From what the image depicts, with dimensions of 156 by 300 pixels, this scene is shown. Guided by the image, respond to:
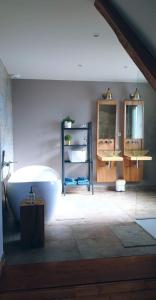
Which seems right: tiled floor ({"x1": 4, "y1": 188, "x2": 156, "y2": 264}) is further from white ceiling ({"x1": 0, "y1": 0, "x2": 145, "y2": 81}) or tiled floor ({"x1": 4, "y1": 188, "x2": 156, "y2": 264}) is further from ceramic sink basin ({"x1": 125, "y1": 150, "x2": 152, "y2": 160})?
white ceiling ({"x1": 0, "y1": 0, "x2": 145, "y2": 81})

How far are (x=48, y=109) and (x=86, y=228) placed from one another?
2.95m

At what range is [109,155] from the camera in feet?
19.1

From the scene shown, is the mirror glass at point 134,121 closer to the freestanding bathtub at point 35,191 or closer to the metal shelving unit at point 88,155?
the metal shelving unit at point 88,155

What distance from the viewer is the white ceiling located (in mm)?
2654

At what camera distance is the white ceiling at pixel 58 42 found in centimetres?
265

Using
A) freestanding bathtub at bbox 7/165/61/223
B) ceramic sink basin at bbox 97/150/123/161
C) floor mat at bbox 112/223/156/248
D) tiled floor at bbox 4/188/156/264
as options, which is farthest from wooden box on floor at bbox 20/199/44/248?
ceramic sink basin at bbox 97/150/123/161

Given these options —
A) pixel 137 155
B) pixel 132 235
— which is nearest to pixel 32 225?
pixel 132 235

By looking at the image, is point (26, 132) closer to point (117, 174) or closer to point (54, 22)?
point (117, 174)

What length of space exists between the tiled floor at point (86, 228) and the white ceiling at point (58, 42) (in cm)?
245

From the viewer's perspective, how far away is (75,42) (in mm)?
3496

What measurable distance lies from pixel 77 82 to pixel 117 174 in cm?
222

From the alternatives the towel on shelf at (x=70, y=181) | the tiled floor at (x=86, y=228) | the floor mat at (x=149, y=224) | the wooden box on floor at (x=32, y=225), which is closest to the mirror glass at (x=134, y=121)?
the tiled floor at (x=86, y=228)

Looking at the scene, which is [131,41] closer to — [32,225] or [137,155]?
[32,225]

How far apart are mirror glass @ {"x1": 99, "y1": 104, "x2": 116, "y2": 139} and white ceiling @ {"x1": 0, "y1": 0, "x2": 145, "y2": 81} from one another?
0.74 metres
